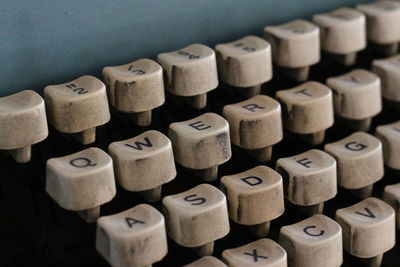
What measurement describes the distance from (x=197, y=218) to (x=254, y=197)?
5.8 inches

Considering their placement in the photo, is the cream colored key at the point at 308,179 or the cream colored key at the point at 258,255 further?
the cream colored key at the point at 308,179

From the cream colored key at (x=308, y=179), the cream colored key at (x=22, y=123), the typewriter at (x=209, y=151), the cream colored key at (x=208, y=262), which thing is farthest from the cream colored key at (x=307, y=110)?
the cream colored key at (x=22, y=123)

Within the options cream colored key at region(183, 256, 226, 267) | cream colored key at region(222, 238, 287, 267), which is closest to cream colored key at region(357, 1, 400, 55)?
cream colored key at region(222, 238, 287, 267)

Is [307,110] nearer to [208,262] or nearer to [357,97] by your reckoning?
[357,97]

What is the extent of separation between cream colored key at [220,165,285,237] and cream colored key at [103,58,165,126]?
236 millimetres

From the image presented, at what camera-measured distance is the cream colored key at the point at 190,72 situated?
1672 mm

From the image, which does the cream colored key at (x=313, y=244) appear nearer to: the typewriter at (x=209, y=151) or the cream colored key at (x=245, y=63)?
the typewriter at (x=209, y=151)

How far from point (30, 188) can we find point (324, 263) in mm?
672

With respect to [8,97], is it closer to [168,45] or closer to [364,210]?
[168,45]

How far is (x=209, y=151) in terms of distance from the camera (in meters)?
1.61

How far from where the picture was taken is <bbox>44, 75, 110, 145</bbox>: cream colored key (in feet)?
5.09

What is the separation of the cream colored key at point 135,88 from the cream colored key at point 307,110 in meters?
0.32

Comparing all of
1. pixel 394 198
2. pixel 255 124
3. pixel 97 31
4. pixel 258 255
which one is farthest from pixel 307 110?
pixel 97 31

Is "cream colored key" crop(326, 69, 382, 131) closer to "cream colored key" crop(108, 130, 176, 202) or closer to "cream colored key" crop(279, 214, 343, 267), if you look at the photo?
"cream colored key" crop(279, 214, 343, 267)
